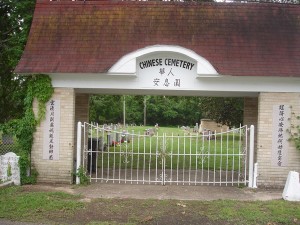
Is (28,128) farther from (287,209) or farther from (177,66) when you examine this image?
(287,209)

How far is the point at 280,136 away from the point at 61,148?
6437mm

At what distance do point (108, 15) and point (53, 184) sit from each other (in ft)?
17.8

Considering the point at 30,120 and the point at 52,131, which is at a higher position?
the point at 30,120

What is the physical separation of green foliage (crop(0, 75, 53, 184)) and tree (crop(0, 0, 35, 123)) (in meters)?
3.16

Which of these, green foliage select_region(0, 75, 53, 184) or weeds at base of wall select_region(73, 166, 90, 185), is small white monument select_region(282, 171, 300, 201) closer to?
weeds at base of wall select_region(73, 166, 90, 185)

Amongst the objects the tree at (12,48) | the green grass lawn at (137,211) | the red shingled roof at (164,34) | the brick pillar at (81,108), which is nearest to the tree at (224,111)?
the brick pillar at (81,108)

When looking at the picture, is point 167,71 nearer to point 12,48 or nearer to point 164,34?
point 164,34

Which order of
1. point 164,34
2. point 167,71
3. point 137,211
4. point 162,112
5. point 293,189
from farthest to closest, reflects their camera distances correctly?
point 162,112, point 164,34, point 167,71, point 293,189, point 137,211

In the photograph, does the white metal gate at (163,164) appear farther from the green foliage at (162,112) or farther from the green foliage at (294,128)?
the green foliage at (162,112)

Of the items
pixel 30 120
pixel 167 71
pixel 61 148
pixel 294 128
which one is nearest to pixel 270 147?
pixel 294 128

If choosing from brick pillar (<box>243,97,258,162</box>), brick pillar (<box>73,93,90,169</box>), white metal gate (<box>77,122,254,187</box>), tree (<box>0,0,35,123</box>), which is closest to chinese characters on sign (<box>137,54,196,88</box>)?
white metal gate (<box>77,122,254,187</box>)

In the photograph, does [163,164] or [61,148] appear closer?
[163,164]

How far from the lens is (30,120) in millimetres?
11711

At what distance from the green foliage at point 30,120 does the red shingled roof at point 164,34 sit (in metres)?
0.52
